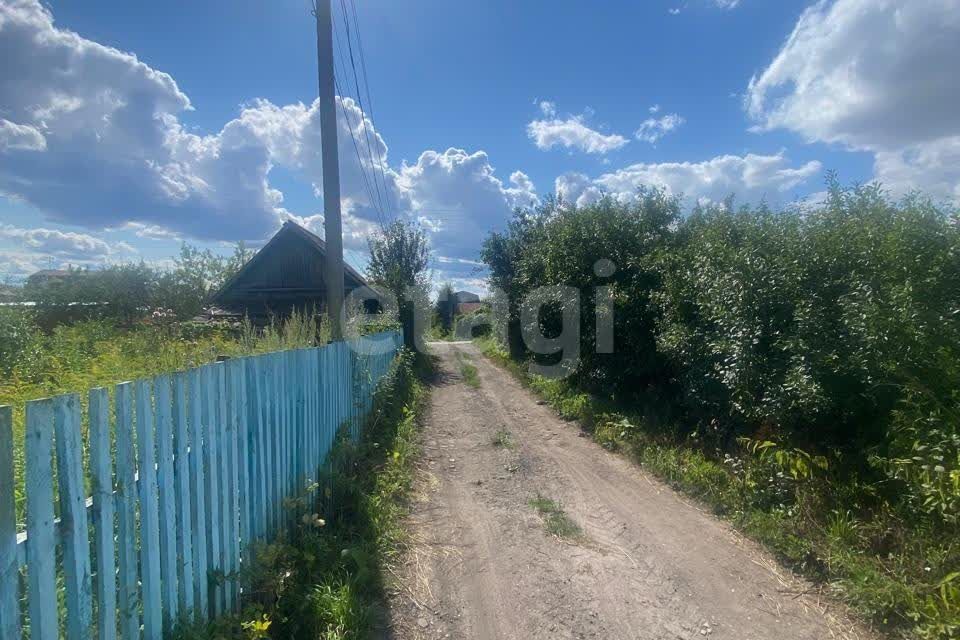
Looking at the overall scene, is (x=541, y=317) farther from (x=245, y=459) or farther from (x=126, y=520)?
(x=126, y=520)

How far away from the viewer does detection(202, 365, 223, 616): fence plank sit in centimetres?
247

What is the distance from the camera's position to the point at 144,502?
1.98 m

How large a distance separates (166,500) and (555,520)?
128 inches

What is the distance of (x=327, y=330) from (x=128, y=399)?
421cm

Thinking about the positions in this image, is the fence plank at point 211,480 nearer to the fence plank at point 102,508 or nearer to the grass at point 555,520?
the fence plank at point 102,508

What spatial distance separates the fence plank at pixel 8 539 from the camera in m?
1.41

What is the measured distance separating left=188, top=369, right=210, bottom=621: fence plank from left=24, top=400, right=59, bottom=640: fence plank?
754 mm

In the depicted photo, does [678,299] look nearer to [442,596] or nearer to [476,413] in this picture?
[476,413]

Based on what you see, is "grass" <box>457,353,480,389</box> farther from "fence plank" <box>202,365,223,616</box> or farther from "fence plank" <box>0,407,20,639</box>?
"fence plank" <box>0,407,20,639</box>

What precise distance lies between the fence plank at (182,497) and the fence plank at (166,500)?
0.20 feet

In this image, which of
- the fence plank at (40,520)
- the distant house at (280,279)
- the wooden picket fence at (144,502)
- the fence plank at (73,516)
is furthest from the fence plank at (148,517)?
the distant house at (280,279)

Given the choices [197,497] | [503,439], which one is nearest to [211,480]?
[197,497]

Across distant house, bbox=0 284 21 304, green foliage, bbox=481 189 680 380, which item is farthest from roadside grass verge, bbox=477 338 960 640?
distant house, bbox=0 284 21 304

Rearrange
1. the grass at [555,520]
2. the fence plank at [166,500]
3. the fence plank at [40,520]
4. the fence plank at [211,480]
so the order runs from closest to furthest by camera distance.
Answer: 1. the fence plank at [40,520]
2. the fence plank at [166,500]
3. the fence plank at [211,480]
4. the grass at [555,520]
